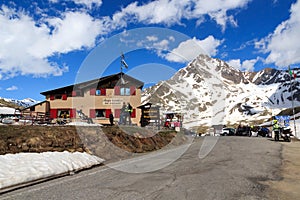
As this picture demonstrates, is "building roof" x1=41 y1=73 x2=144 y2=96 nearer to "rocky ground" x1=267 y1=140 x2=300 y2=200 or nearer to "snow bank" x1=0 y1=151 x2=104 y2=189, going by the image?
"snow bank" x1=0 y1=151 x2=104 y2=189

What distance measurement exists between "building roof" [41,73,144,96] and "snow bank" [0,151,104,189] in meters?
23.5

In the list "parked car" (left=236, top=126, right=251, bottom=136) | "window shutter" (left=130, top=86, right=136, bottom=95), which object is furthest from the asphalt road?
"parked car" (left=236, top=126, right=251, bottom=136)

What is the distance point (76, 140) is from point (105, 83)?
22285 mm

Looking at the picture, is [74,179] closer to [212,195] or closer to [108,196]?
[108,196]

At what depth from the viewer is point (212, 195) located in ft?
19.0

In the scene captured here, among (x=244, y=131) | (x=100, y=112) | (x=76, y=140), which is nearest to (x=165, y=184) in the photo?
(x=76, y=140)

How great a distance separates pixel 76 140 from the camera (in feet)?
46.1

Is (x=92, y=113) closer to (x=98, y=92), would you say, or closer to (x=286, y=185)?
(x=98, y=92)

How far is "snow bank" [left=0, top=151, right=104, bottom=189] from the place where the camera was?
782 cm

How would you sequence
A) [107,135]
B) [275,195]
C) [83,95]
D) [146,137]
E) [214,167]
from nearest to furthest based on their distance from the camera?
[275,195] → [214,167] → [107,135] → [146,137] → [83,95]

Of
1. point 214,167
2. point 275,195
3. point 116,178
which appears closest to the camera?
point 275,195

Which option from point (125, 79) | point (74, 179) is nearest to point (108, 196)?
point (74, 179)

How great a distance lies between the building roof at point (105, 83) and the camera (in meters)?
34.6

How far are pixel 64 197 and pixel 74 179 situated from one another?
224 centimetres
